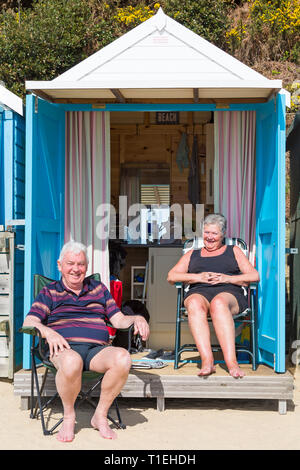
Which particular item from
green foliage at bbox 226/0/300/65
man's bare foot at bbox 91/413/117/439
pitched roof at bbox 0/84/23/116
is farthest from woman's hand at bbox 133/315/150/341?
green foliage at bbox 226/0/300/65

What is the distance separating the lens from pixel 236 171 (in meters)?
4.90

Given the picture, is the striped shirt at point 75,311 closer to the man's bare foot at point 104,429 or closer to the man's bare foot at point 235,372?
the man's bare foot at point 104,429

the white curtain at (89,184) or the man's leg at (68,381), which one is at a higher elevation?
the white curtain at (89,184)

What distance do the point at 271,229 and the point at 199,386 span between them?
3.87ft

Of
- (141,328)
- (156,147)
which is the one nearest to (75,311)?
(141,328)

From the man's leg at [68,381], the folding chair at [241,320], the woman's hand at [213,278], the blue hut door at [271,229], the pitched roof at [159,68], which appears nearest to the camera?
the man's leg at [68,381]

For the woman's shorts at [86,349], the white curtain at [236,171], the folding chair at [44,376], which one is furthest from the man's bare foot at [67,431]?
the white curtain at [236,171]

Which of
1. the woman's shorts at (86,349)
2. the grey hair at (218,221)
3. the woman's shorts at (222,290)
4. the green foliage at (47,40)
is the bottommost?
the woman's shorts at (86,349)

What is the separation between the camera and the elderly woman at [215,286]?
394 cm

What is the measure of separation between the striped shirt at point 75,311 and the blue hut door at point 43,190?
57 centimetres

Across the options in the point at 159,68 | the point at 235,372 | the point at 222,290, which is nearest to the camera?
the point at 235,372

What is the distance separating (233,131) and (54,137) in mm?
1398

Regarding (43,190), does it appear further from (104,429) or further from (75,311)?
(104,429)
